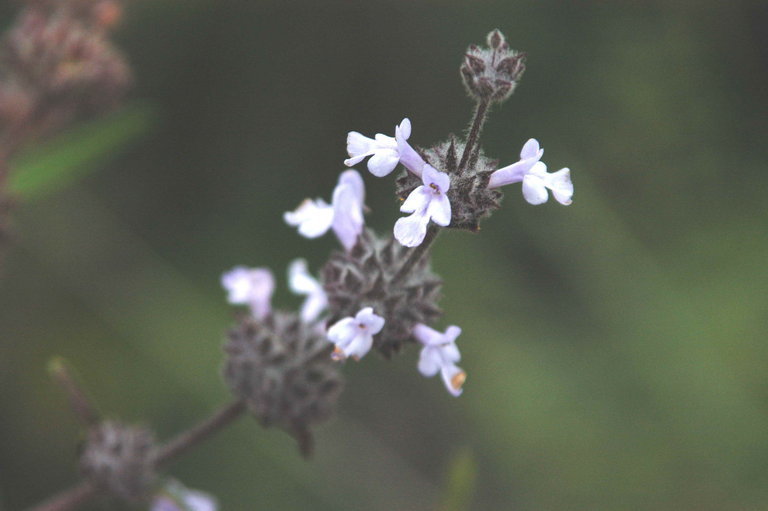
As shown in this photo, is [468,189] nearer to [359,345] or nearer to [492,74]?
[492,74]

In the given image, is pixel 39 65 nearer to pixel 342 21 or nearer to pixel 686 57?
pixel 342 21

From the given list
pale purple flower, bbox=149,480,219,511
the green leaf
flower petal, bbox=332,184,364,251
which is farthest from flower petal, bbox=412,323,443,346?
the green leaf

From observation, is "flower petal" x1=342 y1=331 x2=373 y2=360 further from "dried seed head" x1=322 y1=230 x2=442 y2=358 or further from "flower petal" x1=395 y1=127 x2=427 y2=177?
"flower petal" x1=395 y1=127 x2=427 y2=177

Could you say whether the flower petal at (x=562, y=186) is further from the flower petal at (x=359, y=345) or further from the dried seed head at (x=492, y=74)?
the flower petal at (x=359, y=345)

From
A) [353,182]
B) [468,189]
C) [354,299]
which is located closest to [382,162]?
[468,189]

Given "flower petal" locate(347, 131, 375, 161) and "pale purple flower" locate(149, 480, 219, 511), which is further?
"pale purple flower" locate(149, 480, 219, 511)

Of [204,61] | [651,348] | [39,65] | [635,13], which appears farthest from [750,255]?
[39,65]

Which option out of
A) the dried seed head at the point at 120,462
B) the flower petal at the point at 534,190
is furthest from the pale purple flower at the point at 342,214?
A: the dried seed head at the point at 120,462
